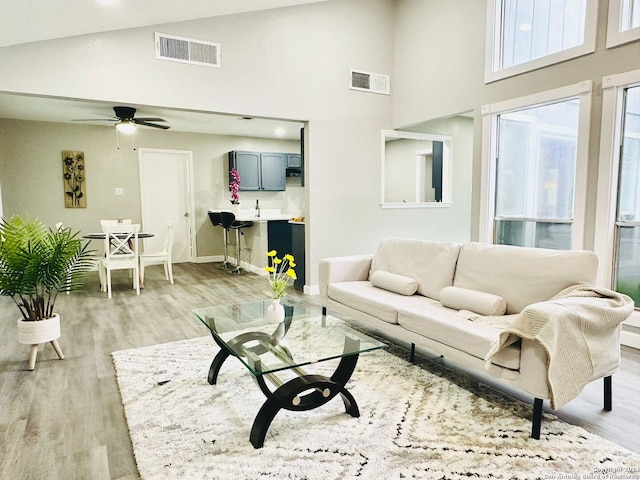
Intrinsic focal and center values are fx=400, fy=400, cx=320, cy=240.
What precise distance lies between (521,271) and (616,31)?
2.28 metres

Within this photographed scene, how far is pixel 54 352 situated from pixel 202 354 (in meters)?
1.21

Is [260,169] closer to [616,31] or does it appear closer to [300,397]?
[616,31]

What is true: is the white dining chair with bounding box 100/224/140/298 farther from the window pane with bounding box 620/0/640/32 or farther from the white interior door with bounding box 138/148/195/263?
the window pane with bounding box 620/0/640/32

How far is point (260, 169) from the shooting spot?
798 centimetres

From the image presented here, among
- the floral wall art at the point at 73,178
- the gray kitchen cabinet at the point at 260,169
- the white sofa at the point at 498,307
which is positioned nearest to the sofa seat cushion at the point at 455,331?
the white sofa at the point at 498,307

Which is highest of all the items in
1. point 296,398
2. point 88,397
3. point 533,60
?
point 533,60

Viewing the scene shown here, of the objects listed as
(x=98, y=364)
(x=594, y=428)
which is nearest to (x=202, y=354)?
(x=98, y=364)

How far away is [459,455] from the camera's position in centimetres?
183

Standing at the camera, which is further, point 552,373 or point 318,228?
point 318,228

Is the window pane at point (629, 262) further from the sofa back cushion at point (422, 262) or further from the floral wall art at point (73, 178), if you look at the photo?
the floral wall art at point (73, 178)

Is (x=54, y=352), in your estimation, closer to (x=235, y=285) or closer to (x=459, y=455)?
(x=235, y=285)

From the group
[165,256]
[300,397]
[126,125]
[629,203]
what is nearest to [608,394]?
[300,397]

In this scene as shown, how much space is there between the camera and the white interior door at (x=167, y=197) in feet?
23.9

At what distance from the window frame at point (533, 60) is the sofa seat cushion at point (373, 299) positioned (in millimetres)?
2592
